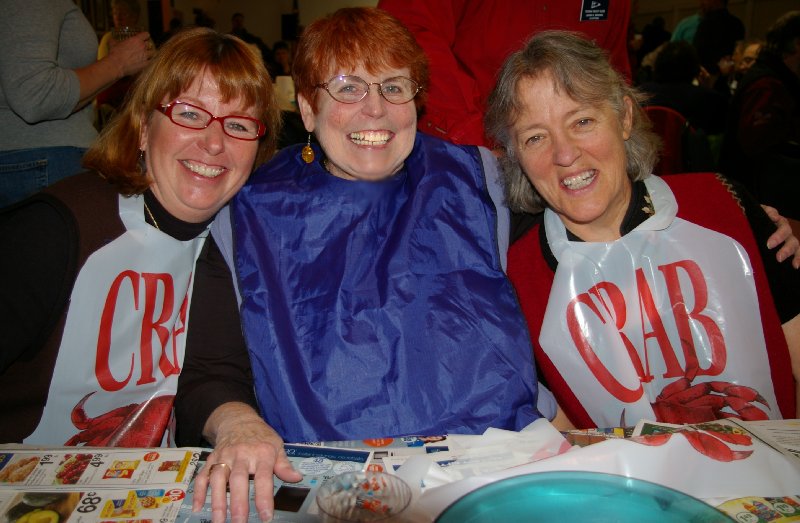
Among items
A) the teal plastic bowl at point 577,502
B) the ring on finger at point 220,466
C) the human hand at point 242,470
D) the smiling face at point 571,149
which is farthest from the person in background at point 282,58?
the teal plastic bowl at point 577,502

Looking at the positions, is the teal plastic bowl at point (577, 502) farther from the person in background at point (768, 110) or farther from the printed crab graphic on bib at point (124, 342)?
the person in background at point (768, 110)

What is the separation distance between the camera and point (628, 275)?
1859mm

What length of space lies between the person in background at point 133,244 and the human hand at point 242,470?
0.47m

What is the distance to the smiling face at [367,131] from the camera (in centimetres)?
192

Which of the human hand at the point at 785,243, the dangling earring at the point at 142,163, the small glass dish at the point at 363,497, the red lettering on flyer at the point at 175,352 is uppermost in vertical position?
the dangling earring at the point at 142,163

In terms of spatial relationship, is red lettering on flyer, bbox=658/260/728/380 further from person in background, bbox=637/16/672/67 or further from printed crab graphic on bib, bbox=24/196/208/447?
person in background, bbox=637/16/672/67

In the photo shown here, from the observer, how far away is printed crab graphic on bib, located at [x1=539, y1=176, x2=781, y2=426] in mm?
1777

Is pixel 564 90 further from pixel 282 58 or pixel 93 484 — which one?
pixel 282 58

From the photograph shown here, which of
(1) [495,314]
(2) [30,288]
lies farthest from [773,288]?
(2) [30,288]

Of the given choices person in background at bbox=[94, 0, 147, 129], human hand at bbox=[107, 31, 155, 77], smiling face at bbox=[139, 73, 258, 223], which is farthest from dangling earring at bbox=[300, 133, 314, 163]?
person in background at bbox=[94, 0, 147, 129]

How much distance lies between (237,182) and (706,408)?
146 centimetres

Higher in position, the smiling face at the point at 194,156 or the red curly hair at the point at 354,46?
the red curly hair at the point at 354,46

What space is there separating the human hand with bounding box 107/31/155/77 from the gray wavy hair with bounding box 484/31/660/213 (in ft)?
5.13

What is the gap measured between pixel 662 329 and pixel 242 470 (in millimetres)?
1209
